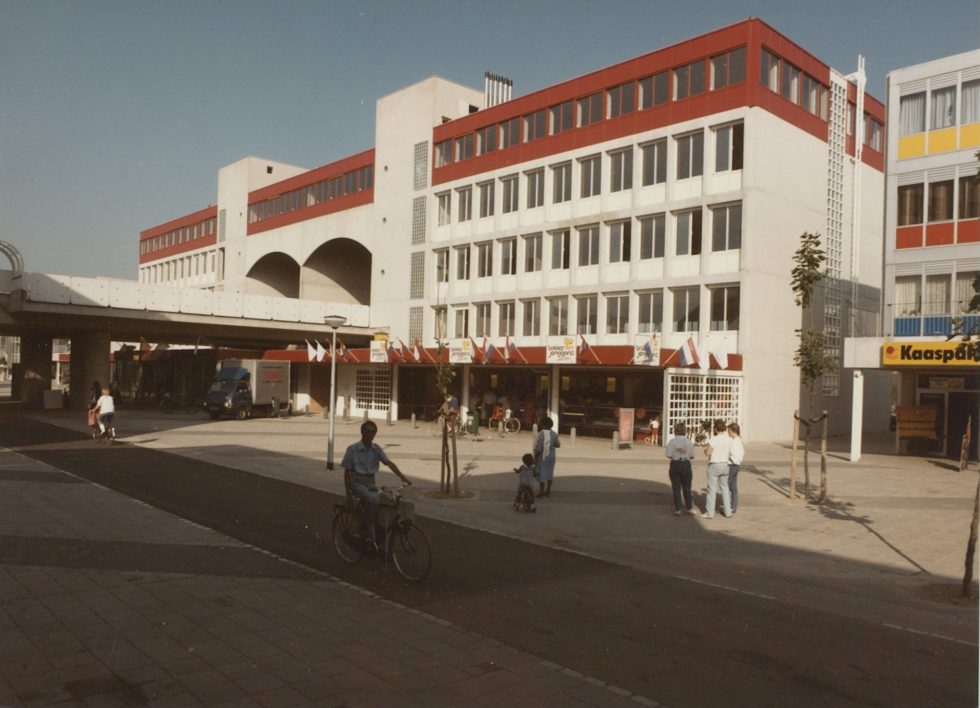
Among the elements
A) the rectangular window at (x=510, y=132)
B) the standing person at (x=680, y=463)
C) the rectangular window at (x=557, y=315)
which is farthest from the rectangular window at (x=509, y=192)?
the standing person at (x=680, y=463)

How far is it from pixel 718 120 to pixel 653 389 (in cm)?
1142

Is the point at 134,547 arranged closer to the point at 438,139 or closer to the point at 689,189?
the point at 689,189

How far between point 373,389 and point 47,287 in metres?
17.5

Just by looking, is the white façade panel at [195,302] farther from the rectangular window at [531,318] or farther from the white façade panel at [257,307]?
the rectangular window at [531,318]

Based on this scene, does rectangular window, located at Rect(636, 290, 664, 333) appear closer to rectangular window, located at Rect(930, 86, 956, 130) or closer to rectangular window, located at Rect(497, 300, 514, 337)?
rectangular window, located at Rect(497, 300, 514, 337)

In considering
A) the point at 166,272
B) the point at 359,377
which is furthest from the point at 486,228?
the point at 166,272

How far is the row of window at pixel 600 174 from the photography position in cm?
3183

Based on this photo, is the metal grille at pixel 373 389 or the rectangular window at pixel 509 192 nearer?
the rectangular window at pixel 509 192

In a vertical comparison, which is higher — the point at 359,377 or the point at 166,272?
the point at 166,272

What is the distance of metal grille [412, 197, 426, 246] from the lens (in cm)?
4522

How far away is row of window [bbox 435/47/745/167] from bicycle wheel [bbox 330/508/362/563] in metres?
27.8

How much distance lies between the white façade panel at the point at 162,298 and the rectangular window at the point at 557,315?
18856 mm

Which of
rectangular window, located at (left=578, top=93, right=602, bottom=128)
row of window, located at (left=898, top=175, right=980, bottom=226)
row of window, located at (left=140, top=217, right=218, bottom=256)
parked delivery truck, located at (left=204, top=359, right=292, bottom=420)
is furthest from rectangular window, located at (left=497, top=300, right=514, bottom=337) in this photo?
row of window, located at (left=140, top=217, right=218, bottom=256)

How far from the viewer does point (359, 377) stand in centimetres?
4628
